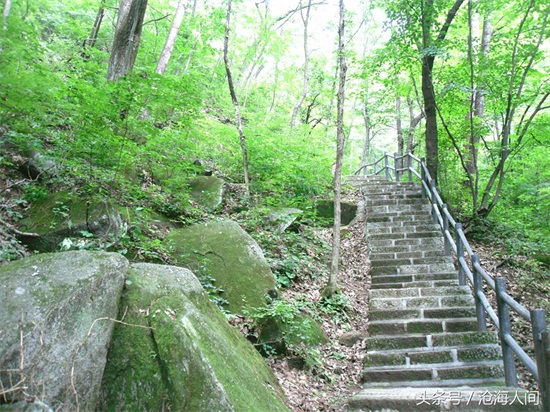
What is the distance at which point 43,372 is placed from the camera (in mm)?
2164

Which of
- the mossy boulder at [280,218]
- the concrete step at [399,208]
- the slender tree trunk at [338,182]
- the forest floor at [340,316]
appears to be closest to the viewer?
the forest floor at [340,316]

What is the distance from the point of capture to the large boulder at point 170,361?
2.46 meters

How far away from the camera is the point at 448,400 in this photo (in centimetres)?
386

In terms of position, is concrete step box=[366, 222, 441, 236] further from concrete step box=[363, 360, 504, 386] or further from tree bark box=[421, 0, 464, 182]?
concrete step box=[363, 360, 504, 386]

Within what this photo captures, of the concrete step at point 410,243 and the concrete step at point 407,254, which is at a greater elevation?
the concrete step at point 410,243

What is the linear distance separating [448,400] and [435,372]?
916 millimetres

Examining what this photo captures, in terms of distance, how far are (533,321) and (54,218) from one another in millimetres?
5589

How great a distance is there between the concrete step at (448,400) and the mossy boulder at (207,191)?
5.25 m

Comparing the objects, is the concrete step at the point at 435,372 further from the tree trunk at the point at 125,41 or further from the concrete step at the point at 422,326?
the tree trunk at the point at 125,41

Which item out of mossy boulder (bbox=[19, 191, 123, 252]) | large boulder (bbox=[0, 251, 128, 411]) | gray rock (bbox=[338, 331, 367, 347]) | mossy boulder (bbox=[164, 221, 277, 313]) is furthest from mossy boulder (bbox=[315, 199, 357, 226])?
large boulder (bbox=[0, 251, 128, 411])

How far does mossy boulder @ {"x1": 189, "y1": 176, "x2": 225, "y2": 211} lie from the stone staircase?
146 inches

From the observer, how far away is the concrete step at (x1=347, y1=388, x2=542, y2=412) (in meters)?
3.56

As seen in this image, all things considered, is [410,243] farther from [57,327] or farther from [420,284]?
[57,327]

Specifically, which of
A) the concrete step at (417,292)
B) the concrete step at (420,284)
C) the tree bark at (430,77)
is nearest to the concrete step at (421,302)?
the concrete step at (417,292)
